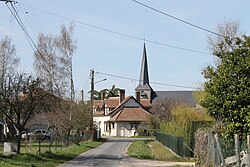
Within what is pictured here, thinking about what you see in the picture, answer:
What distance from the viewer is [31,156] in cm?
3159

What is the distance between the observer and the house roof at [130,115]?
95.4m

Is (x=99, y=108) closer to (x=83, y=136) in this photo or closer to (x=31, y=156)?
(x=83, y=136)

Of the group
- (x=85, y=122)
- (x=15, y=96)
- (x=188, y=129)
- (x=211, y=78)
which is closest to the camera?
(x=211, y=78)

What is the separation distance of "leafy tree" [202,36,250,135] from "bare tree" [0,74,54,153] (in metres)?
15.2

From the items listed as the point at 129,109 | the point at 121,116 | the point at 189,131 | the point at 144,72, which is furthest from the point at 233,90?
the point at 144,72

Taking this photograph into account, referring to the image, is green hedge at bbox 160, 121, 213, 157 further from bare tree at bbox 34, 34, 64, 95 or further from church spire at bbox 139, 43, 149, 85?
church spire at bbox 139, 43, 149, 85

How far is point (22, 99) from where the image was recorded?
3459cm

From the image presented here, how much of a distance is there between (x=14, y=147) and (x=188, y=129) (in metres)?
12.9

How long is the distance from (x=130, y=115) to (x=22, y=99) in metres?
62.9

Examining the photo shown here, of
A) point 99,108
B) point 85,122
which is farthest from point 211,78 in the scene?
point 99,108

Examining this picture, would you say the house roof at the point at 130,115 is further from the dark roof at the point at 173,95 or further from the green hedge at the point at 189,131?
the green hedge at the point at 189,131

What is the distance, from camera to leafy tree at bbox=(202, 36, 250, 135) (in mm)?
20984

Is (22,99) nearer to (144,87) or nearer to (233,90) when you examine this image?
(233,90)

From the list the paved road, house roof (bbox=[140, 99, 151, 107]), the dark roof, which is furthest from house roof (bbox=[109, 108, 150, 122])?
the paved road
